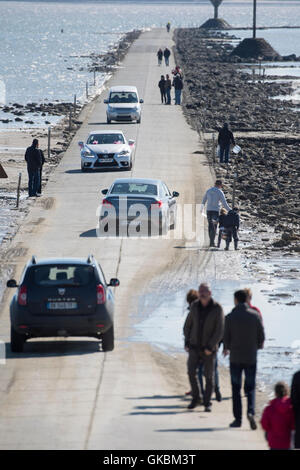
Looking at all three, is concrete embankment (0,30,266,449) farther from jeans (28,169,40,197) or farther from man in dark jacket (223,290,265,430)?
jeans (28,169,40,197)

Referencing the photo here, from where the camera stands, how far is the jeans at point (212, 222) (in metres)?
24.1

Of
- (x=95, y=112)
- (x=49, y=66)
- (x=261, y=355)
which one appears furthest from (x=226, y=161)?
(x=49, y=66)

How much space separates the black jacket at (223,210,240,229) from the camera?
23.8 metres

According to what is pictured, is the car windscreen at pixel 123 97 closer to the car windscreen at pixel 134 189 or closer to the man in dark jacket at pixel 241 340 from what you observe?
the car windscreen at pixel 134 189

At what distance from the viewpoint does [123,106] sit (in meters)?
48.8

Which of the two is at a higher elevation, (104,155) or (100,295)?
(100,295)

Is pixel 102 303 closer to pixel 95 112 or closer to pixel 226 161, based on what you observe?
pixel 226 161

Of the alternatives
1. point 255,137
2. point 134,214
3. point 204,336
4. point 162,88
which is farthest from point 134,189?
point 162,88

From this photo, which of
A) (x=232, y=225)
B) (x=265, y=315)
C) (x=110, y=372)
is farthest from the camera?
(x=232, y=225)

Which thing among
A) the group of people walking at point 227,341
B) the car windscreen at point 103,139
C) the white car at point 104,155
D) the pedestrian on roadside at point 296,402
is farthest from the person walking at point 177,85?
the pedestrian on roadside at point 296,402

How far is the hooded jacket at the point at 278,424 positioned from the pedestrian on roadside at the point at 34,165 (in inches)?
821

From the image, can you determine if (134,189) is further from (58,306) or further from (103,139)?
(58,306)

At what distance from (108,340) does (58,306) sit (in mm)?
932

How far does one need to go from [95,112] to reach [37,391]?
4249cm
